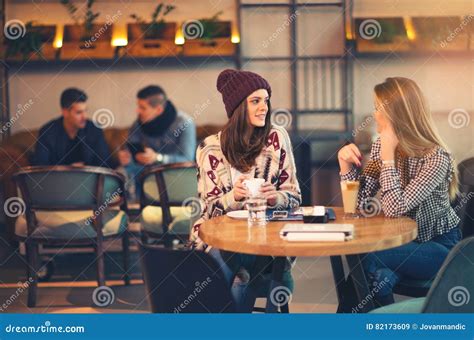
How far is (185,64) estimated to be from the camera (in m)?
4.82

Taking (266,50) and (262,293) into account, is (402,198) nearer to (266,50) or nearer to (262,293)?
(262,293)

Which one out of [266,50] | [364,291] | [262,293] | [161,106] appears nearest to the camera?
[364,291]

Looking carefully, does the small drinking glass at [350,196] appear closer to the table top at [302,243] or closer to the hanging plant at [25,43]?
the table top at [302,243]

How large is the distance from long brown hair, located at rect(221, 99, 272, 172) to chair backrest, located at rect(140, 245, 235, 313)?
702 millimetres

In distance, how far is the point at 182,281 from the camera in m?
3.12

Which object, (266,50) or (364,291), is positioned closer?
(364,291)

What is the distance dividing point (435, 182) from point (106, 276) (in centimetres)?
222

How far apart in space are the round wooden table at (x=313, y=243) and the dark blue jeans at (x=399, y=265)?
0.09m

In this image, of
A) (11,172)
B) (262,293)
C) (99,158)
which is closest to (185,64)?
(99,158)

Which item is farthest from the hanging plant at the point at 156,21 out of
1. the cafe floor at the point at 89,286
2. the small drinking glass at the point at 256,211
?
the small drinking glass at the point at 256,211

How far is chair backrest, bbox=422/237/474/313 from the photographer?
8.81 ft

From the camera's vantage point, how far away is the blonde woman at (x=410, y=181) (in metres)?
3.50

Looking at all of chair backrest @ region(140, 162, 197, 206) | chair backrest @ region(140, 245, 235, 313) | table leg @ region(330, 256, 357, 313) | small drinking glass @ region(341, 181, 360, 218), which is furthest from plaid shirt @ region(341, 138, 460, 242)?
chair backrest @ region(140, 162, 197, 206)

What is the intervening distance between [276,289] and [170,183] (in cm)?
141
